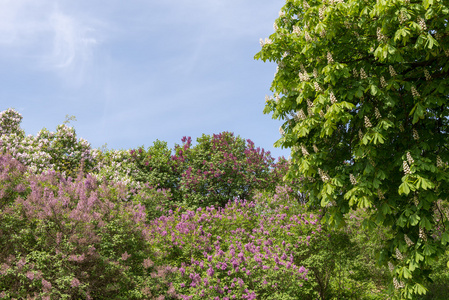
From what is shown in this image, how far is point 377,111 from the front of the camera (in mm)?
7840

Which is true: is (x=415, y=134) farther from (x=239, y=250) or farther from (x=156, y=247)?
(x=156, y=247)

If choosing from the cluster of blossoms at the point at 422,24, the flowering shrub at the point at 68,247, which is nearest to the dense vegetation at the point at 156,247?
the flowering shrub at the point at 68,247

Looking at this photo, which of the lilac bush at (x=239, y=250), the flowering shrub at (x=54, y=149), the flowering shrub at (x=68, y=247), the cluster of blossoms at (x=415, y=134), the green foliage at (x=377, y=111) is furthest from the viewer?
the flowering shrub at (x=54, y=149)

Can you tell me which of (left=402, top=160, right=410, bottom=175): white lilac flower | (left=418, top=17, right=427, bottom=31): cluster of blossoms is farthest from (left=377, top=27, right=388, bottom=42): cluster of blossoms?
(left=402, top=160, right=410, bottom=175): white lilac flower

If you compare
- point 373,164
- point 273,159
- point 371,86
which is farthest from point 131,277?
point 273,159

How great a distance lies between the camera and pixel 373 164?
7.73m

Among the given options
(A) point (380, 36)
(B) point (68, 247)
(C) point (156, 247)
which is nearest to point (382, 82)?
(A) point (380, 36)

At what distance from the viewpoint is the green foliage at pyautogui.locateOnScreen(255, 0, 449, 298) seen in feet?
24.0

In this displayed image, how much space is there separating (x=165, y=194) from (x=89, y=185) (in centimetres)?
976

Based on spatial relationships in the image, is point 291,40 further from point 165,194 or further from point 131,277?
point 165,194

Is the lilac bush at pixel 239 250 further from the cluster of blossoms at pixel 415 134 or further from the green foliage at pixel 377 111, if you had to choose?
the cluster of blossoms at pixel 415 134

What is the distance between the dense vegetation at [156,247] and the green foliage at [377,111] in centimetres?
165

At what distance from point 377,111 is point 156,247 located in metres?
6.25

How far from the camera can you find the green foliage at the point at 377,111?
7.30 metres
